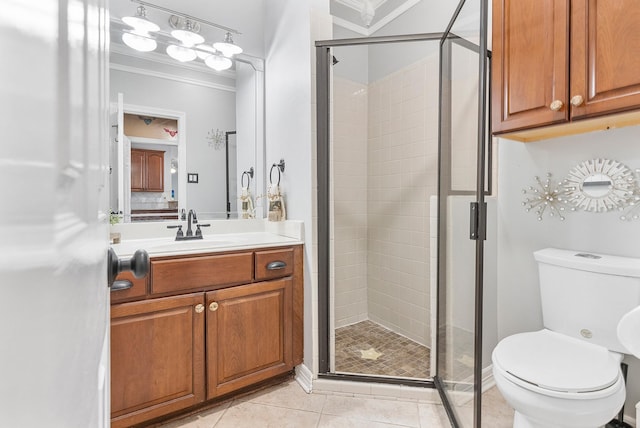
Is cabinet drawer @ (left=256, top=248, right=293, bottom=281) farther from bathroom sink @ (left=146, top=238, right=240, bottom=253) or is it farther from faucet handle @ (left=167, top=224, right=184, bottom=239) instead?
faucet handle @ (left=167, top=224, right=184, bottom=239)

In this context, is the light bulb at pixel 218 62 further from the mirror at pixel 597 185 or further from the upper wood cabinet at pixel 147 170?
the mirror at pixel 597 185

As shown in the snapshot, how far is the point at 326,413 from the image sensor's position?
5.41ft

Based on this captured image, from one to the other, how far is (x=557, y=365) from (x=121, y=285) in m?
1.83

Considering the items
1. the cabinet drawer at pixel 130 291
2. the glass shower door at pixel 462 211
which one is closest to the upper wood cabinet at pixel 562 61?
the glass shower door at pixel 462 211

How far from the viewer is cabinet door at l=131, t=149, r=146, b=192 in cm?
A: 200

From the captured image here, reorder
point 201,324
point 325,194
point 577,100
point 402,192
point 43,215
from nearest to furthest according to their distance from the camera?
point 43,215 < point 577,100 < point 201,324 < point 325,194 < point 402,192

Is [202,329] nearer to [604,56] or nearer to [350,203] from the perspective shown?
[350,203]

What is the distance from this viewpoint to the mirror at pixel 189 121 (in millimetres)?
1964

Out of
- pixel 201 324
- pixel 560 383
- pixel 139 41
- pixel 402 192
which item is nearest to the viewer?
pixel 560 383

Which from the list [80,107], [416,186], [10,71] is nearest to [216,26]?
[416,186]

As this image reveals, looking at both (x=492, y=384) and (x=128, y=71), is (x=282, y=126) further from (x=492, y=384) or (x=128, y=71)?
(x=492, y=384)

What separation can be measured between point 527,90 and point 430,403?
1629 millimetres

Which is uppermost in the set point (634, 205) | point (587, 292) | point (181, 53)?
point (181, 53)

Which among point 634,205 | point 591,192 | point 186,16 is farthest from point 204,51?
point 634,205
